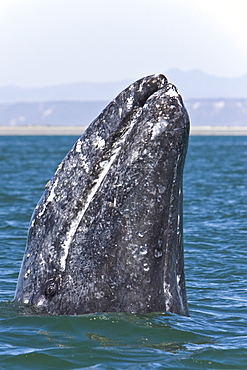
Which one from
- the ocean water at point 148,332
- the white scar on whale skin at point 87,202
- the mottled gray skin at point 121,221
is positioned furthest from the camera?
the white scar on whale skin at point 87,202

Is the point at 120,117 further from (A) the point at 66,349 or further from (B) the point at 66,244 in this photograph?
(A) the point at 66,349

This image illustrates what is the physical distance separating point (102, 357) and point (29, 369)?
0.60 metres

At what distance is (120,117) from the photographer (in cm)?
632

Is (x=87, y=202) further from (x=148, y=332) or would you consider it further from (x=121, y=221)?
(x=148, y=332)

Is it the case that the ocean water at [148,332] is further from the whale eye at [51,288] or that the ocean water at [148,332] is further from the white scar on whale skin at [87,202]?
the white scar on whale skin at [87,202]

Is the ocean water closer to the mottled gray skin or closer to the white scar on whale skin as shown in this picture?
the mottled gray skin

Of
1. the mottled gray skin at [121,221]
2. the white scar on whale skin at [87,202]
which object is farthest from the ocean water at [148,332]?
the white scar on whale skin at [87,202]

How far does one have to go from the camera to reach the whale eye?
607 centimetres

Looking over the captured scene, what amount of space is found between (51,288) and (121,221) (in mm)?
830

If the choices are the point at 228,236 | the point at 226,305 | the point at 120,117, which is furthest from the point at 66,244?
the point at 228,236

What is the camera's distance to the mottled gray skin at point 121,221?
602cm

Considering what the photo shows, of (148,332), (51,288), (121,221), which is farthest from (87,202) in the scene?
(148,332)

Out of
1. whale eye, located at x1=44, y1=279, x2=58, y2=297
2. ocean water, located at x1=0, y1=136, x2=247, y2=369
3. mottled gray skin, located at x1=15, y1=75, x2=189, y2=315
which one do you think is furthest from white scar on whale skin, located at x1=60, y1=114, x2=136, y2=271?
ocean water, located at x1=0, y1=136, x2=247, y2=369

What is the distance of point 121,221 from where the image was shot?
6.06 meters
